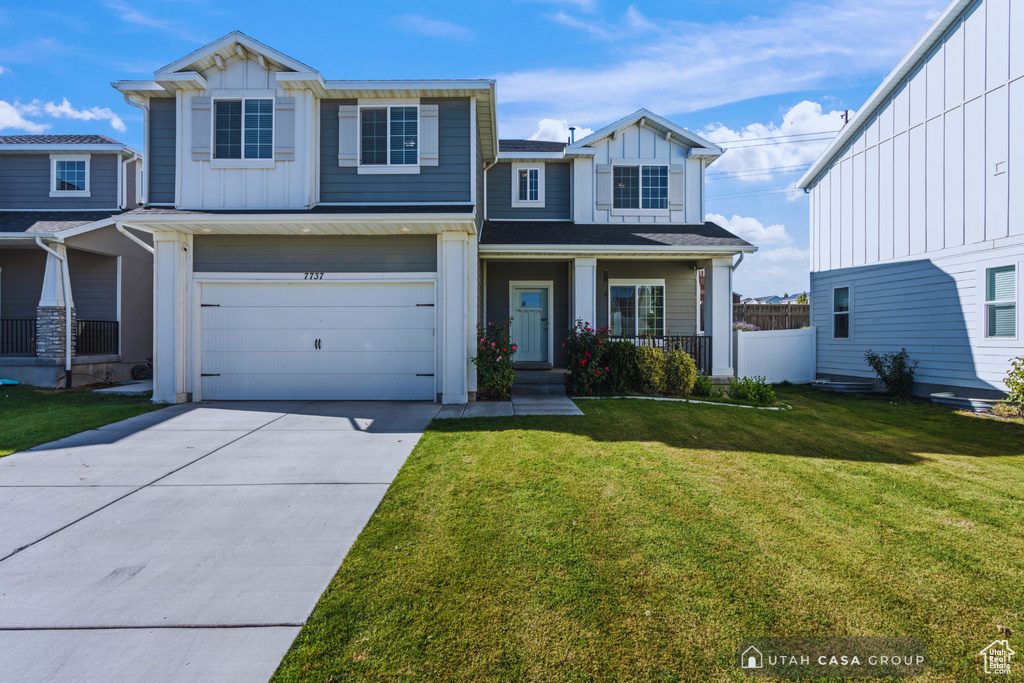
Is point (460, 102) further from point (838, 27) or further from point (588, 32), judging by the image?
point (838, 27)

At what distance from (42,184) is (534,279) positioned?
46.2ft

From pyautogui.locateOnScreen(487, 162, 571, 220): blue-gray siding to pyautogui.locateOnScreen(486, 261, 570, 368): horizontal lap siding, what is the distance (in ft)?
4.58

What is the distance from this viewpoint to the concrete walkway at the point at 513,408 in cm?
789

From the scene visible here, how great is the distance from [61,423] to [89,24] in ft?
28.7

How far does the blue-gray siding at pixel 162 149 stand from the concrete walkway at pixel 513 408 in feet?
22.3

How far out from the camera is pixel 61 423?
7043mm

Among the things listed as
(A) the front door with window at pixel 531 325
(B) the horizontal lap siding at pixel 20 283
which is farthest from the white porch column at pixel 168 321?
(A) the front door with window at pixel 531 325

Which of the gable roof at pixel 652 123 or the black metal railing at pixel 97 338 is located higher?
the gable roof at pixel 652 123

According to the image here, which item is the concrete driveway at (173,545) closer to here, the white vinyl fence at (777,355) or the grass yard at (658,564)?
the grass yard at (658,564)

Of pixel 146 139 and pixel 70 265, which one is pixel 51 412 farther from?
pixel 70 265

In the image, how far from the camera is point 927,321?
10875 mm

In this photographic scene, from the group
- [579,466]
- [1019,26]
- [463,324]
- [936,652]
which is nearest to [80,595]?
[579,466]

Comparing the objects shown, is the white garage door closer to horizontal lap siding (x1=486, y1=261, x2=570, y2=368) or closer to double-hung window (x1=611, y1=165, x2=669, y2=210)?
horizontal lap siding (x1=486, y1=261, x2=570, y2=368)

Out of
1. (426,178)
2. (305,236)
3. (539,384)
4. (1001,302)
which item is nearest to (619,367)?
(539,384)
